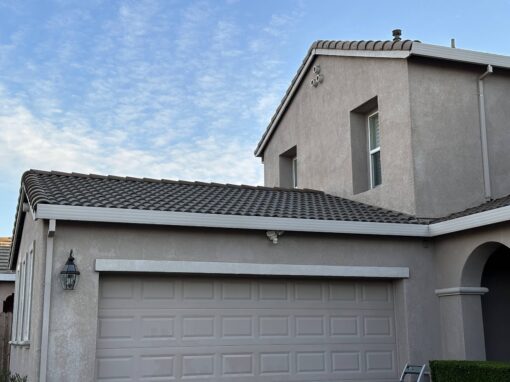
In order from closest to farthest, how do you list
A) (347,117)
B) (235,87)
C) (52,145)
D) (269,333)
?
(269,333)
(347,117)
(52,145)
(235,87)

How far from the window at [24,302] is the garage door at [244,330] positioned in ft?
6.38

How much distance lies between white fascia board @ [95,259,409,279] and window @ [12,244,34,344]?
2.11m

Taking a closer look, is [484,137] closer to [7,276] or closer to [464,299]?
[464,299]

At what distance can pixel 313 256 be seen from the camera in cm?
1172

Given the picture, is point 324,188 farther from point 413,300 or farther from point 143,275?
point 143,275

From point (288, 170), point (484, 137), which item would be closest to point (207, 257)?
point (484, 137)

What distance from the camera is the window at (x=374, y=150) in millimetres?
14703

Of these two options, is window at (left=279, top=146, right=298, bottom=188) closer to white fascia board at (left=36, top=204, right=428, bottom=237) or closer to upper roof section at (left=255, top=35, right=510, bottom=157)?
upper roof section at (left=255, top=35, right=510, bottom=157)

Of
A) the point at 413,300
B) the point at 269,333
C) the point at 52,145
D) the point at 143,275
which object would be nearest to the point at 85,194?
the point at 143,275

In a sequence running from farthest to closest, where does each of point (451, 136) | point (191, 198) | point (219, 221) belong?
point (451, 136)
point (191, 198)
point (219, 221)

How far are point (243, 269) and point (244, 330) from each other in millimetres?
1021

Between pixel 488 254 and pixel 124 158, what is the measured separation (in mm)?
14738

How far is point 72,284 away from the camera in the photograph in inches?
394

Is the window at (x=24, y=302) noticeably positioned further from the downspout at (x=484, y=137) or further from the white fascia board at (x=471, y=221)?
the downspout at (x=484, y=137)
